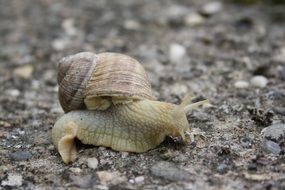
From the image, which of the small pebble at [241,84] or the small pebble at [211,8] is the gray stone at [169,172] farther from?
the small pebble at [211,8]

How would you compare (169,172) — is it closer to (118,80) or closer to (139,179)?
(139,179)

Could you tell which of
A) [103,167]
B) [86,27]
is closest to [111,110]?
[103,167]

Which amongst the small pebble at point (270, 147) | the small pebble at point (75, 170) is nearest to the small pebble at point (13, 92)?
the small pebble at point (75, 170)

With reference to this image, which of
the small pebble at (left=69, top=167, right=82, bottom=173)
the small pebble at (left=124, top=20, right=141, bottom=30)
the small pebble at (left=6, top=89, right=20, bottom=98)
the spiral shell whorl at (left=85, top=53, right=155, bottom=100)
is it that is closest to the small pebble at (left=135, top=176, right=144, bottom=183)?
the small pebble at (left=69, top=167, right=82, bottom=173)

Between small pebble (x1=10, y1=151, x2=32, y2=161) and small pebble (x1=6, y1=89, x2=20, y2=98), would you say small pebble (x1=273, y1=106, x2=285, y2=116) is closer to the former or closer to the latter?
small pebble (x1=10, y1=151, x2=32, y2=161)

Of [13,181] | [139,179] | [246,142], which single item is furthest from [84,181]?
[246,142]

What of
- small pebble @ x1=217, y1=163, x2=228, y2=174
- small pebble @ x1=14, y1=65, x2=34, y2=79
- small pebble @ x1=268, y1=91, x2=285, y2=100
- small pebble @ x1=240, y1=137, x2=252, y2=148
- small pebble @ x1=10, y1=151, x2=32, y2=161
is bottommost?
small pebble @ x1=10, y1=151, x2=32, y2=161

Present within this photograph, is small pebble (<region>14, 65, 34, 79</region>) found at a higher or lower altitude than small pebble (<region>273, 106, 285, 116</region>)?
lower
